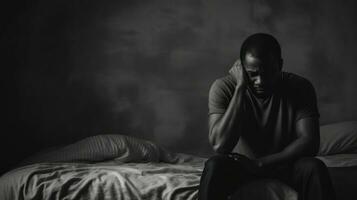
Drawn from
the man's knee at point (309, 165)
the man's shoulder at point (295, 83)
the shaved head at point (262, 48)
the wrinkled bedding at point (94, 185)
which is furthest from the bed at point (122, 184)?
the shaved head at point (262, 48)

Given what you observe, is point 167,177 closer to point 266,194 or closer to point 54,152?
point 266,194

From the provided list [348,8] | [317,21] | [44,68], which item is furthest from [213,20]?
[44,68]

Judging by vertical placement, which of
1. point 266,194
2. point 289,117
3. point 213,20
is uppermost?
point 213,20

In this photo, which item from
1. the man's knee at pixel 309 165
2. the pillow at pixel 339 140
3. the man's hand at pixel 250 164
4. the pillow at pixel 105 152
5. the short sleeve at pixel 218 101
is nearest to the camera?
the man's knee at pixel 309 165

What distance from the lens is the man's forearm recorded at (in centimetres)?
193

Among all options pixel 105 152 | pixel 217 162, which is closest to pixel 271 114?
pixel 217 162

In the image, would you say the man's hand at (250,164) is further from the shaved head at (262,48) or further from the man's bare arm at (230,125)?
the shaved head at (262,48)

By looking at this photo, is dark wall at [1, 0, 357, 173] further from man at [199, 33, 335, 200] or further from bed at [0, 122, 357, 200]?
man at [199, 33, 335, 200]

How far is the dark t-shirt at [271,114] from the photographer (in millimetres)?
2000

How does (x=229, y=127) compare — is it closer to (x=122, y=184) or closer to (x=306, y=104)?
(x=306, y=104)

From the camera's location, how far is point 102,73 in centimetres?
325

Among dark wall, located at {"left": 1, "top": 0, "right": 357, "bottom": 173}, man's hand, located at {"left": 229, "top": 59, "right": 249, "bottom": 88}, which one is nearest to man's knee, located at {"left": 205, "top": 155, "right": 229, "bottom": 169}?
man's hand, located at {"left": 229, "top": 59, "right": 249, "bottom": 88}

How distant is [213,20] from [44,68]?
129 cm

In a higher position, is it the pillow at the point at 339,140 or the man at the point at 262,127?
the man at the point at 262,127
